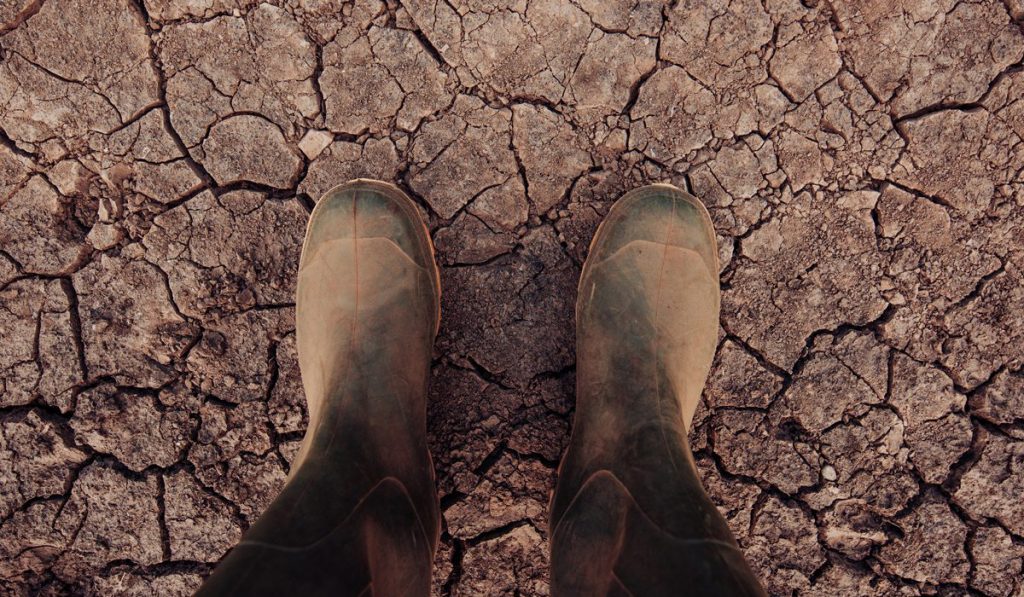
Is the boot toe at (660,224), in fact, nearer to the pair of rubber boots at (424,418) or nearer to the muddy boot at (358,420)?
the pair of rubber boots at (424,418)

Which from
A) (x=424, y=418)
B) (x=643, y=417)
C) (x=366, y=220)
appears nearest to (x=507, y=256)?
(x=366, y=220)

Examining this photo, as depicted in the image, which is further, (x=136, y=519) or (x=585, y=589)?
(x=136, y=519)

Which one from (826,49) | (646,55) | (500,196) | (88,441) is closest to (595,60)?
(646,55)

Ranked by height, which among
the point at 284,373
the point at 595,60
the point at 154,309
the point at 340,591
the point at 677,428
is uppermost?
the point at 595,60

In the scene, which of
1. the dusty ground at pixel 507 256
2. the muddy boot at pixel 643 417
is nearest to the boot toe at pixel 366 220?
the dusty ground at pixel 507 256

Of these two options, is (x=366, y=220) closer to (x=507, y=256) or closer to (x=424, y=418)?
(x=507, y=256)

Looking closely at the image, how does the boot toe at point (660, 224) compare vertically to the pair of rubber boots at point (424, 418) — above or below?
above

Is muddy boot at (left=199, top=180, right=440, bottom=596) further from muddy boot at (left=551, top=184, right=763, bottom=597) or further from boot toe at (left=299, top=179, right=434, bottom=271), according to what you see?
muddy boot at (left=551, top=184, right=763, bottom=597)

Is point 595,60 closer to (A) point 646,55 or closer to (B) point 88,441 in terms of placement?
Answer: (A) point 646,55
